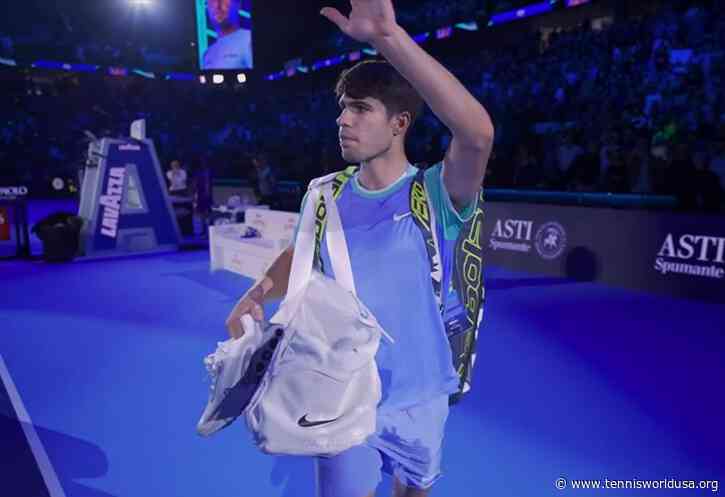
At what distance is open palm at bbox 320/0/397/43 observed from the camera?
1.17 m

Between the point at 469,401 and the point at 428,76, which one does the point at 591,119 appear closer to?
the point at 469,401

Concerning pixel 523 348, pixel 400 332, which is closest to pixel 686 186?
pixel 523 348

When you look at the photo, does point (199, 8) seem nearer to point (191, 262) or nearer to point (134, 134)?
point (134, 134)

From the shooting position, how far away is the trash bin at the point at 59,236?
9305 millimetres

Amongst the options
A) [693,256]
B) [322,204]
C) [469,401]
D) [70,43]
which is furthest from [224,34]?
[322,204]

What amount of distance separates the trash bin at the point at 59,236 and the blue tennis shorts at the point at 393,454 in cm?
924

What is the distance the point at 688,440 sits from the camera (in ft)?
10.8

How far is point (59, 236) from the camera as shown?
9.29 meters

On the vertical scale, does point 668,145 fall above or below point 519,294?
above

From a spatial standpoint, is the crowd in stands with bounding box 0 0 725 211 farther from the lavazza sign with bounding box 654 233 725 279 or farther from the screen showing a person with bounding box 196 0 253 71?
the screen showing a person with bounding box 196 0 253 71

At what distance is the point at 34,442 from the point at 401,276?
9.66 ft

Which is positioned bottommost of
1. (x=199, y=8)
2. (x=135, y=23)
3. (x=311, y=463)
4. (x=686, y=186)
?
(x=311, y=463)

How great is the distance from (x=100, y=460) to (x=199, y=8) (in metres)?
17.7

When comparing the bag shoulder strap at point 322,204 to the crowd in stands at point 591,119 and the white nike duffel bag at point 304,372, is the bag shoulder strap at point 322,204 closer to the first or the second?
the white nike duffel bag at point 304,372
